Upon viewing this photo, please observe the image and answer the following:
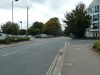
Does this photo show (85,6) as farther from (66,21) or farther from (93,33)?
(93,33)

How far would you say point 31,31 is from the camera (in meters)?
155

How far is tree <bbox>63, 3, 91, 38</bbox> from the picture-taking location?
91125mm

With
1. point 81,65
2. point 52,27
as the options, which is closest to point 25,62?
point 81,65

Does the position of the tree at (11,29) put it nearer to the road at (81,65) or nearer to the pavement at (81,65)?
the road at (81,65)

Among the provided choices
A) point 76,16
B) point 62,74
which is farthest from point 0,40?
point 62,74

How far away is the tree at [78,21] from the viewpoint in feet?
299

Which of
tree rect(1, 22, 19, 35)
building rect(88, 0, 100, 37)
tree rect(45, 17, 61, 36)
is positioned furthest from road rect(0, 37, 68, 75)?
tree rect(45, 17, 61, 36)

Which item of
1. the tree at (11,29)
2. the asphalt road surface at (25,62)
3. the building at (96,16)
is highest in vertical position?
the building at (96,16)

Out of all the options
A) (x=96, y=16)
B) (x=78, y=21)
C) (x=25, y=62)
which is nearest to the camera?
(x=25, y=62)

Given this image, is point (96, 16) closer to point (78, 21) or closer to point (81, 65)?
point (78, 21)

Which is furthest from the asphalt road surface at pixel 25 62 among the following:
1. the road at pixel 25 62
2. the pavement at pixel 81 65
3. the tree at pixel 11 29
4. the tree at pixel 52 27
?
the tree at pixel 52 27

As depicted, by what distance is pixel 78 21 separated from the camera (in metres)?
91.2

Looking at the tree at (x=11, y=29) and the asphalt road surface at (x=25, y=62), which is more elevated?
the tree at (x=11, y=29)

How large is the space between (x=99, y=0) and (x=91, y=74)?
10375cm
